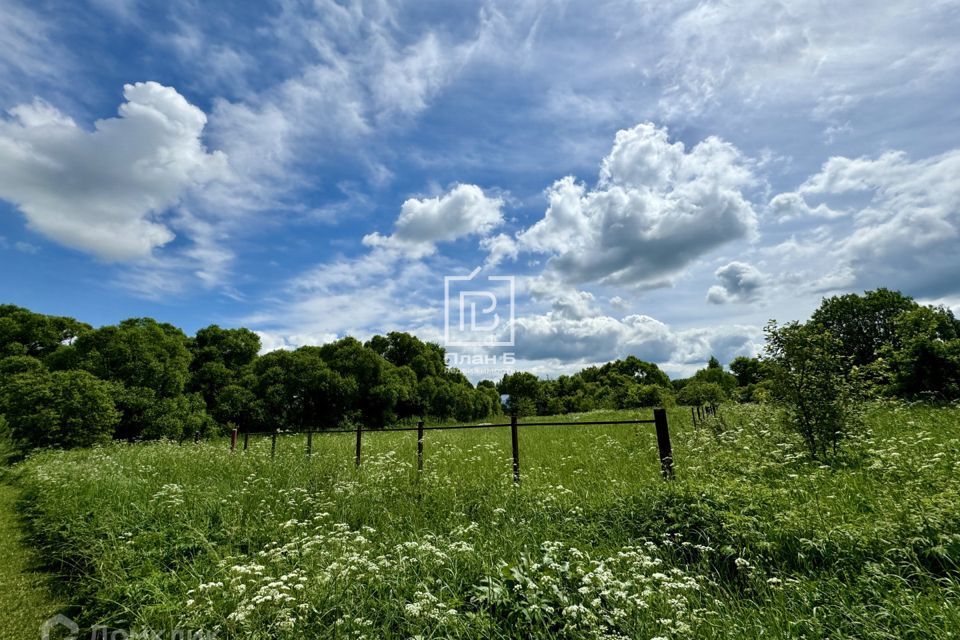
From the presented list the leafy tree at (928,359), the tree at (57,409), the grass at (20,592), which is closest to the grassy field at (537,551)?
the grass at (20,592)

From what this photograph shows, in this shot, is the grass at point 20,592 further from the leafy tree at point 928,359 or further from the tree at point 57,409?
the leafy tree at point 928,359

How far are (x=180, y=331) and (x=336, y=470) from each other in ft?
98.5

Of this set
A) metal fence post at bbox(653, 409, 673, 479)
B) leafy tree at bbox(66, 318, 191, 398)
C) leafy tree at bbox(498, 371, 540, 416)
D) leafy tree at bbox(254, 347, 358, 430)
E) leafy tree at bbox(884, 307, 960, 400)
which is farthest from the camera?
leafy tree at bbox(498, 371, 540, 416)

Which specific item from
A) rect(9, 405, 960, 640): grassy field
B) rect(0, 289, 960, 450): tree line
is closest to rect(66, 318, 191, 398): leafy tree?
rect(0, 289, 960, 450): tree line

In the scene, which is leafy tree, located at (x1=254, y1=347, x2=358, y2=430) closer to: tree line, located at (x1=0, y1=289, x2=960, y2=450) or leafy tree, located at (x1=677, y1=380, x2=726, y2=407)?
tree line, located at (x1=0, y1=289, x2=960, y2=450)

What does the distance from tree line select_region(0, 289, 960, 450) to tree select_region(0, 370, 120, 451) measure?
5 centimetres

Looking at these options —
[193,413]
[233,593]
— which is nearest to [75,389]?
[193,413]

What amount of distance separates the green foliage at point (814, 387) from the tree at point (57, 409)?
26744 mm

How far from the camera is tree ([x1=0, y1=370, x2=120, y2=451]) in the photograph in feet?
62.6

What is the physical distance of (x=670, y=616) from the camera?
130 inches

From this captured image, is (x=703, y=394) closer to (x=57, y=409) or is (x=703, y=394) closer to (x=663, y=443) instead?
(x=663, y=443)

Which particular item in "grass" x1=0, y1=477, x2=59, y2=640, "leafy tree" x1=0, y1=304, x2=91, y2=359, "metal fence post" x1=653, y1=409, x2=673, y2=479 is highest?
"leafy tree" x1=0, y1=304, x2=91, y2=359

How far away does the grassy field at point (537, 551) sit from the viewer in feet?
10.8

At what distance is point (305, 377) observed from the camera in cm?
3122
